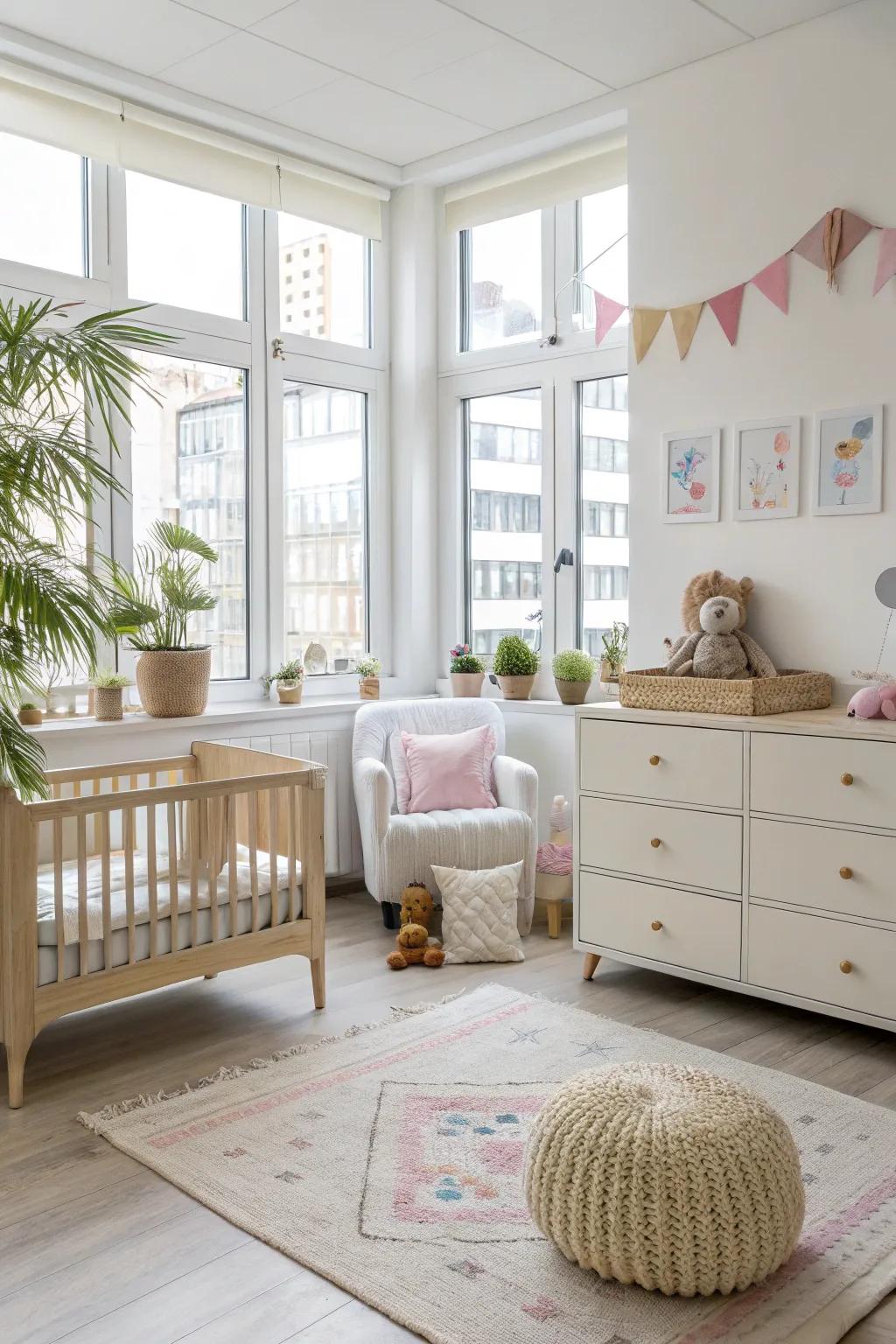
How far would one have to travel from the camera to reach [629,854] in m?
3.29

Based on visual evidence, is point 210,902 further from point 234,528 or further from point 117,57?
point 117,57

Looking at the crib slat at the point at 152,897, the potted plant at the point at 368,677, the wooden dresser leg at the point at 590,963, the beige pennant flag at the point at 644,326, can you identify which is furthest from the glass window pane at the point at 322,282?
the wooden dresser leg at the point at 590,963

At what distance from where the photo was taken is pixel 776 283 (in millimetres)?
3389

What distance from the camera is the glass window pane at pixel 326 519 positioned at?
14.9ft

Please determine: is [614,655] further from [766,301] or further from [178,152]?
[178,152]

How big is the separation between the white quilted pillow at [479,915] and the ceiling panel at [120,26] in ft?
8.61

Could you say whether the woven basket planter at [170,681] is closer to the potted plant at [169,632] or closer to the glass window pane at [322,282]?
the potted plant at [169,632]

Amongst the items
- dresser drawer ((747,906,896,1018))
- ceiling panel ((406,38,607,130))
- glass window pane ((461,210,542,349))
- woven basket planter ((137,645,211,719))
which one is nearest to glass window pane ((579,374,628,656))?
glass window pane ((461,210,542,349))

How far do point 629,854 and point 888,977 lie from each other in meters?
0.78

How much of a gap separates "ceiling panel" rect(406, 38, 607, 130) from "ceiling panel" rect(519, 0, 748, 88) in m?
0.08

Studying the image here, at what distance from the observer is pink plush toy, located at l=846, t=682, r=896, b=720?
2.96m

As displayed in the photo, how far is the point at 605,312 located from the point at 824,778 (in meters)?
1.91

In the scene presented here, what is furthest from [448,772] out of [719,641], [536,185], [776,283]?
[536,185]

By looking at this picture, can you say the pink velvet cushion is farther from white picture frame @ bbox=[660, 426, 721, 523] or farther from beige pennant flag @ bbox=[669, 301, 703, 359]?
beige pennant flag @ bbox=[669, 301, 703, 359]
